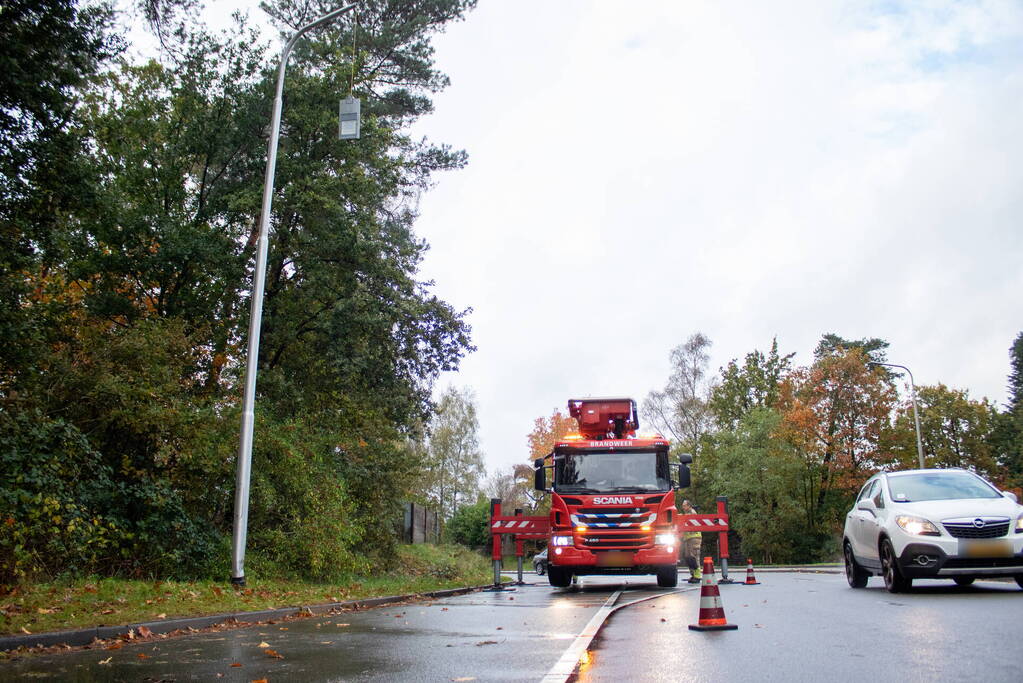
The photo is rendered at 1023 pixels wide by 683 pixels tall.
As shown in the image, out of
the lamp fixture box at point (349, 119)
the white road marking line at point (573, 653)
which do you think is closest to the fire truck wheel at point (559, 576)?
the white road marking line at point (573, 653)

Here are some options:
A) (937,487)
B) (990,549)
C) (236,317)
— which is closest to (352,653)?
(990,549)

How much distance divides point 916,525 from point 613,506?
589cm

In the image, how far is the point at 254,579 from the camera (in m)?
15.1

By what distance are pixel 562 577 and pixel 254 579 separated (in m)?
5.89

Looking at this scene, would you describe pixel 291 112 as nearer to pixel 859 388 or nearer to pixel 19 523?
pixel 19 523

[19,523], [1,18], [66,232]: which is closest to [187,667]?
[19,523]

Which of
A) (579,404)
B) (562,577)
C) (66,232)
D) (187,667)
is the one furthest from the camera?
(579,404)

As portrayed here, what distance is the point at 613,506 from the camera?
16.2 m

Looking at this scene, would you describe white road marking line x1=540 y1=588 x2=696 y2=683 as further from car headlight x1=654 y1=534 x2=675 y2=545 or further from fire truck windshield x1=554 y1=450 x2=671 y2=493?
fire truck windshield x1=554 y1=450 x2=671 y2=493

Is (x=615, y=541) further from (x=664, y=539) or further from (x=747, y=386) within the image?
(x=747, y=386)

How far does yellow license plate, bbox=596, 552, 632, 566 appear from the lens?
16.0m

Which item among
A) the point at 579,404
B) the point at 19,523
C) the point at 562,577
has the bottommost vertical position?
the point at 562,577

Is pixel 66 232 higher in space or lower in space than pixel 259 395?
higher

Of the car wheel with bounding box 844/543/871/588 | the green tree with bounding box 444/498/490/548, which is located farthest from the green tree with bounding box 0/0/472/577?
the green tree with bounding box 444/498/490/548
